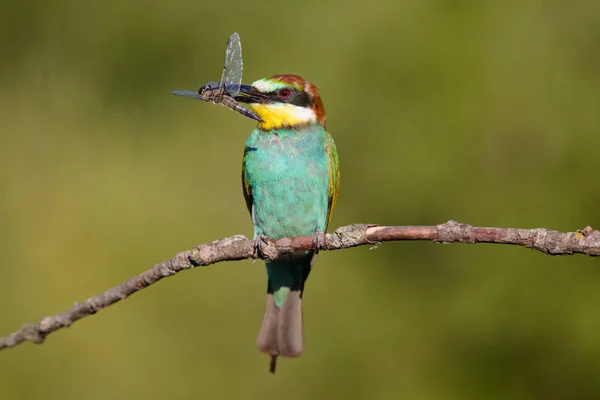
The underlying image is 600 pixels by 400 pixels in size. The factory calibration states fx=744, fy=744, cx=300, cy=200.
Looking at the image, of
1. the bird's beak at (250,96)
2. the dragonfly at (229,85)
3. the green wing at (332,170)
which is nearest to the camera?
the dragonfly at (229,85)

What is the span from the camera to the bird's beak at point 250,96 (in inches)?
122

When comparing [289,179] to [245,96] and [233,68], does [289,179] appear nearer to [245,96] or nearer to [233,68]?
[245,96]

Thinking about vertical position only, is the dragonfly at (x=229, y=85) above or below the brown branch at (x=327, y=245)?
above

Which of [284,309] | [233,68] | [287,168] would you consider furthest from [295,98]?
[284,309]

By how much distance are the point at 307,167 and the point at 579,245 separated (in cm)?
158

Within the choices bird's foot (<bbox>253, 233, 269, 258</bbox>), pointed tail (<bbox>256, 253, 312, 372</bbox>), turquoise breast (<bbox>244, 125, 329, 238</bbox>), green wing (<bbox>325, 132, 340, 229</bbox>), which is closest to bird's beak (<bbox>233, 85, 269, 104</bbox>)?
turquoise breast (<bbox>244, 125, 329, 238</bbox>)

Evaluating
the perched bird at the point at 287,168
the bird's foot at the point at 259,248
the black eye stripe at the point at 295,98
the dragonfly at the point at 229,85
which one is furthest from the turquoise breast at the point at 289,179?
the bird's foot at the point at 259,248

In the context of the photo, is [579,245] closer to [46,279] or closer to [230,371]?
[230,371]

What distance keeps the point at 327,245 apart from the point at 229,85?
96 cm

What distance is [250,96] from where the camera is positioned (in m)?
3.14

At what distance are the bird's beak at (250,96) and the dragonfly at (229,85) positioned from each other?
0.15m

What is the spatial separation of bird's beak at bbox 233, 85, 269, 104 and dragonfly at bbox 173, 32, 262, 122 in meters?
0.15

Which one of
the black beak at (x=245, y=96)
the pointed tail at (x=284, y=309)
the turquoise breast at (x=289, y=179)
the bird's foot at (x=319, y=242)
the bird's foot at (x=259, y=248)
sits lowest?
the pointed tail at (x=284, y=309)

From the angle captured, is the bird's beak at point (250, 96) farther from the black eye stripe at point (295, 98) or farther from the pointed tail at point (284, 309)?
the pointed tail at point (284, 309)
